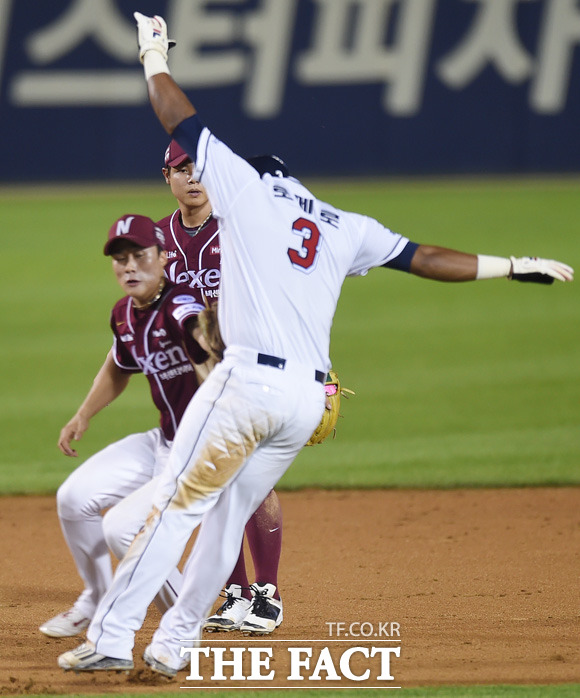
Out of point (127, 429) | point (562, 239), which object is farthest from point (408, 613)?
point (562, 239)

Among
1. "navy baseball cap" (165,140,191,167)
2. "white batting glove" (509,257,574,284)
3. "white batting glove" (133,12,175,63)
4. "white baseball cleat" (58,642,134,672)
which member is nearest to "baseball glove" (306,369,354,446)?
"white batting glove" (509,257,574,284)

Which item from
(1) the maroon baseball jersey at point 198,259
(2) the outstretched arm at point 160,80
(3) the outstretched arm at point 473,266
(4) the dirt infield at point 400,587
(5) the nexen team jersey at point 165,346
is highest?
(2) the outstretched arm at point 160,80

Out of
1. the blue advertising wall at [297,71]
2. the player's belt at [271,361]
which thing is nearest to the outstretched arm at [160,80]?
the player's belt at [271,361]

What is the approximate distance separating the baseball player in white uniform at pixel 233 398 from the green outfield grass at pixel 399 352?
3.39m

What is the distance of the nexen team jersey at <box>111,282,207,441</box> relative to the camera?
410cm

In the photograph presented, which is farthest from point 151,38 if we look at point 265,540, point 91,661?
point 91,661

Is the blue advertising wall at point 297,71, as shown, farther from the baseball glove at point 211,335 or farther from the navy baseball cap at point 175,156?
the baseball glove at point 211,335

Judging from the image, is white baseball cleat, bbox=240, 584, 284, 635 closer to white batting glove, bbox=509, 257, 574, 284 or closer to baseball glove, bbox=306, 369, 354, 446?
baseball glove, bbox=306, 369, 354, 446

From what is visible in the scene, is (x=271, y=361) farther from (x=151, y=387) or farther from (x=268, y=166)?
(x=268, y=166)

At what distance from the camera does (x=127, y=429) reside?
28.2 ft

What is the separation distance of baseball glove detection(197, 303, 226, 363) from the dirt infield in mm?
1155

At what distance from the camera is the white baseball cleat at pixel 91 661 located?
3873mm

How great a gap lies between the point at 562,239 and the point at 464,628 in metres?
11.8

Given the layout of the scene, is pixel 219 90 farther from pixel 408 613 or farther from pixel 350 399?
pixel 408 613
